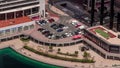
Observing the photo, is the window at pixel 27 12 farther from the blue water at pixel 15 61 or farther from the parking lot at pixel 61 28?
the blue water at pixel 15 61

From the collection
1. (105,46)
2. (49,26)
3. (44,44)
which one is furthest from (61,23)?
(105,46)

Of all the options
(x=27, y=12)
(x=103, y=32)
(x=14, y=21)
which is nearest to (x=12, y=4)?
(x=14, y=21)

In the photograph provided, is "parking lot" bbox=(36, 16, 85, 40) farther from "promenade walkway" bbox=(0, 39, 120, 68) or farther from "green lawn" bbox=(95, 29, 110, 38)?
"green lawn" bbox=(95, 29, 110, 38)

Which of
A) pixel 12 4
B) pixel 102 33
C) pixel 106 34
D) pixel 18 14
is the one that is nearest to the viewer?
pixel 106 34

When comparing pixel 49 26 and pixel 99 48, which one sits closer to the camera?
pixel 99 48

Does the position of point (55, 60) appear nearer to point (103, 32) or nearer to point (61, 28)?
point (61, 28)

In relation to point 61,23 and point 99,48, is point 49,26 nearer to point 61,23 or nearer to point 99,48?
point 61,23
